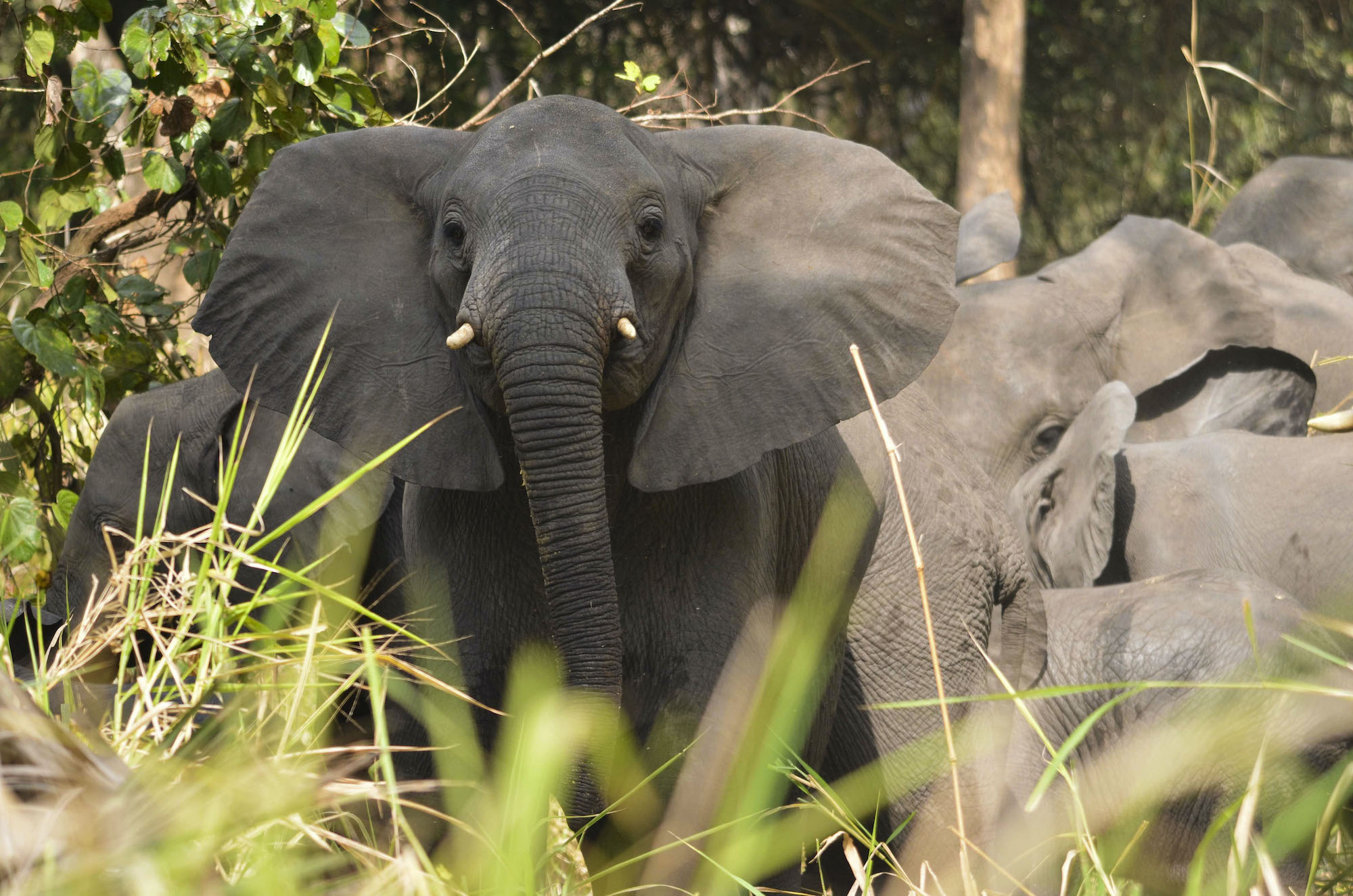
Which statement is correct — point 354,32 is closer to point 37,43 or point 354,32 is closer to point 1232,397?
point 37,43

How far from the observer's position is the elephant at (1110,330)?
468cm

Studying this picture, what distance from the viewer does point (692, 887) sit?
2.41 meters

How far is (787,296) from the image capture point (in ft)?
7.75

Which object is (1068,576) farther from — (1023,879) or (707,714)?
(707,714)

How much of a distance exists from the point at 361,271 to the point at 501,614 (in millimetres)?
524

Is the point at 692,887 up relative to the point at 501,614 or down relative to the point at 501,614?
down

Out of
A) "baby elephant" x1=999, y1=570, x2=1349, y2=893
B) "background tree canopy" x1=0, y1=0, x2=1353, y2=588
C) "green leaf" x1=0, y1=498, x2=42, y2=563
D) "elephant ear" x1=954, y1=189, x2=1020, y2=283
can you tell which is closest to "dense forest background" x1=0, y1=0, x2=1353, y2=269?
"background tree canopy" x1=0, y1=0, x2=1353, y2=588

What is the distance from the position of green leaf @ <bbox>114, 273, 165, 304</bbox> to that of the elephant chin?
180 cm

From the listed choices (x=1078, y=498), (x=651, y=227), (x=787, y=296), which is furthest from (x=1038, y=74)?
(x=651, y=227)

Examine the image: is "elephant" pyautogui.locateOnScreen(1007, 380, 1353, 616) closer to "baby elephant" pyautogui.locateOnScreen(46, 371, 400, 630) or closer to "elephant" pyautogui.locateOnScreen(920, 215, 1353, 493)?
"elephant" pyautogui.locateOnScreen(920, 215, 1353, 493)

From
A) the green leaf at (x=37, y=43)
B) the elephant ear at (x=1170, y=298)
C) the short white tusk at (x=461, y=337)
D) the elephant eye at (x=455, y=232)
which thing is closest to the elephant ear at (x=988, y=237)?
the elephant ear at (x=1170, y=298)

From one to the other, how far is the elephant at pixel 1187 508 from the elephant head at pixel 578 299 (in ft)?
5.87

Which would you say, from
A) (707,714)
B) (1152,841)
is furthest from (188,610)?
(1152,841)

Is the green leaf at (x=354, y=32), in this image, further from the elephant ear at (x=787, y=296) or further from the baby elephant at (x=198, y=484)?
the elephant ear at (x=787, y=296)
